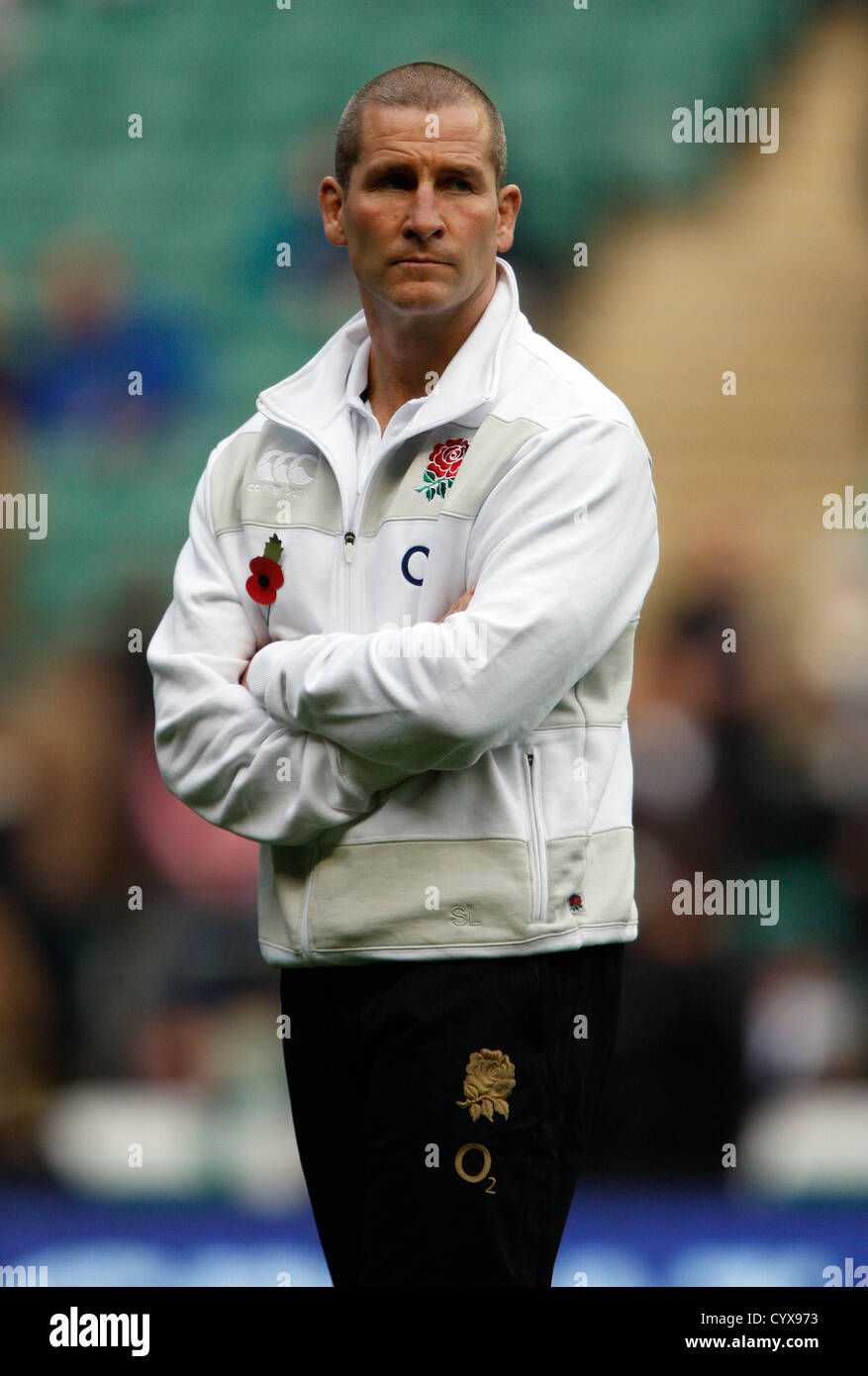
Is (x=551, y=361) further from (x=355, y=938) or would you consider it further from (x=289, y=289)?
(x=289, y=289)

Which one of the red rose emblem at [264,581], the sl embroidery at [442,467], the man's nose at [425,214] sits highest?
the man's nose at [425,214]

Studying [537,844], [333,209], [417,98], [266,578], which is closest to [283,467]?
[266,578]

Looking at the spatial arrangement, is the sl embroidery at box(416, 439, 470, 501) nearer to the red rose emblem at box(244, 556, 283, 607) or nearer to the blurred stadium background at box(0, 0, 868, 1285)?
the red rose emblem at box(244, 556, 283, 607)

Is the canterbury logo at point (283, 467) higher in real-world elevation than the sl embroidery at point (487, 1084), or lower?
higher

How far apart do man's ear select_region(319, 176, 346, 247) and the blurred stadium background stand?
170 cm

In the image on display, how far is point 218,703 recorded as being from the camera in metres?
1.95

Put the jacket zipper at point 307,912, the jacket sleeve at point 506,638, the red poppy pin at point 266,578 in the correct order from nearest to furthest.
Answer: the jacket sleeve at point 506,638 → the jacket zipper at point 307,912 → the red poppy pin at point 266,578

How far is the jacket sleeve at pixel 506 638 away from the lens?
1.77 metres

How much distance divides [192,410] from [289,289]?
0.36 m

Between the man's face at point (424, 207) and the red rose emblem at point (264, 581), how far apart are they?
1.06 ft

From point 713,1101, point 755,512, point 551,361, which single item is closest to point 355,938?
point 551,361

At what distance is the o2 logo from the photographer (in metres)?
1.92

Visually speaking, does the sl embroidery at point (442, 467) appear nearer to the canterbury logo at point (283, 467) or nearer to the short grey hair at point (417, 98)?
the canterbury logo at point (283, 467)

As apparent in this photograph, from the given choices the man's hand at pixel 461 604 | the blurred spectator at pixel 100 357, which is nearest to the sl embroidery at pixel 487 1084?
the man's hand at pixel 461 604
